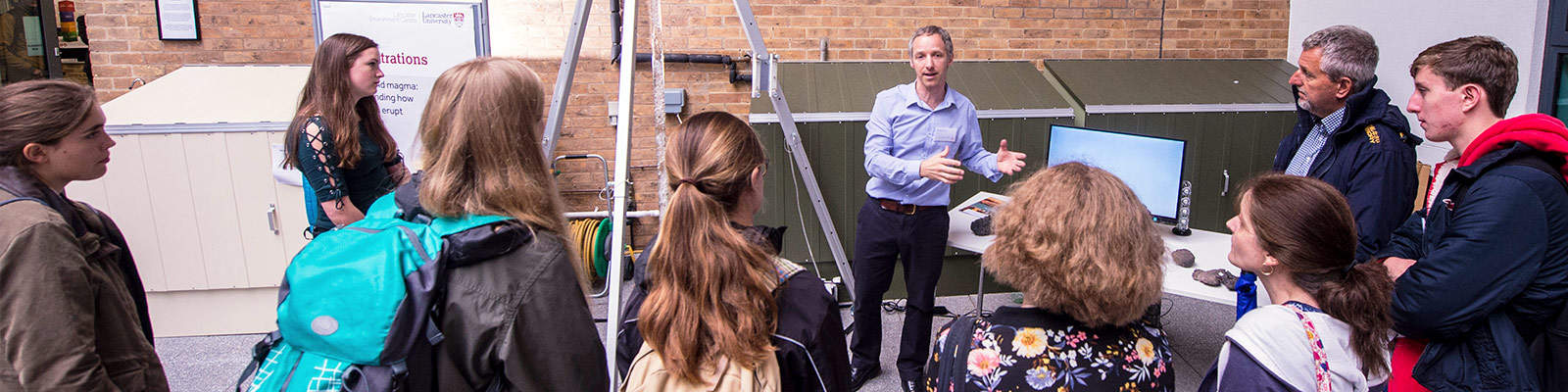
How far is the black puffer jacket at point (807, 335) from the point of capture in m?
1.36

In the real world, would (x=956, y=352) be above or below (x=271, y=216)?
above

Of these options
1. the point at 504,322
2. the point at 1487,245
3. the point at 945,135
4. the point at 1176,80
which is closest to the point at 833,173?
the point at 945,135

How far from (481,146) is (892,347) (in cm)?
263

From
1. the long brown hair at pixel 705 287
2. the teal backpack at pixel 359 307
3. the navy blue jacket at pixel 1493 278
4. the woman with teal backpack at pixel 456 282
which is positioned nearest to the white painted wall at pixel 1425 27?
the navy blue jacket at pixel 1493 278

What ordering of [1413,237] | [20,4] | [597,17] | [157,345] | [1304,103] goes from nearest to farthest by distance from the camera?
[1413,237]
[1304,103]
[157,345]
[20,4]
[597,17]

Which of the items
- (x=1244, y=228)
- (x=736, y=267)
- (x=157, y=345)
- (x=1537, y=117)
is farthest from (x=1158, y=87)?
(x=157, y=345)

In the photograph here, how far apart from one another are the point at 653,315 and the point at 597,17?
3.63 m

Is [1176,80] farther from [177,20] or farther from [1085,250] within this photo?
[177,20]

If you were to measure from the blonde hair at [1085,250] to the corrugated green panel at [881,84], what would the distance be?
2724 mm

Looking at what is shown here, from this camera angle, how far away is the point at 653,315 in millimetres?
1353

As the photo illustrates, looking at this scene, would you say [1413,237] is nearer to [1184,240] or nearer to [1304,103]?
[1304,103]

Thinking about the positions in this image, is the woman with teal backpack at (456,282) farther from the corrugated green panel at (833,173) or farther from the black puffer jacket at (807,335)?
the corrugated green panel at (833,173)

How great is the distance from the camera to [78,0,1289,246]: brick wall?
4.39 metres

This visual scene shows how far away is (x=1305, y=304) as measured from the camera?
1.44 meters
